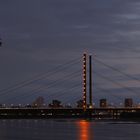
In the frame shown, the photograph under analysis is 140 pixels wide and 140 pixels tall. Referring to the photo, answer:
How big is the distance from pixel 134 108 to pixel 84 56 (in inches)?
947

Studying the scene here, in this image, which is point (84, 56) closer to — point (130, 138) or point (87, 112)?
point (87, 112)

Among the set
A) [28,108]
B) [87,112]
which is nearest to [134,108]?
[87,112]

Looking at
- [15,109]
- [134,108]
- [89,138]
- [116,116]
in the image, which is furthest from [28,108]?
[89,138]

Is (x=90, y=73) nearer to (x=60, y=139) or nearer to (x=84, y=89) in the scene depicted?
(x=84, y=89)

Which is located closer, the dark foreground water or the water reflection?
the dark foreground water

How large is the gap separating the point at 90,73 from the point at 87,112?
27.6 ft

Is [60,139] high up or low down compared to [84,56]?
down

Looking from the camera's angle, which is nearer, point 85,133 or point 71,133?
point 85,133

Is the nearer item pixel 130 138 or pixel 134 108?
pixel 130 138

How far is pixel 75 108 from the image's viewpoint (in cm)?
12019

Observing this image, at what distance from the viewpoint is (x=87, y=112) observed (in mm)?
118625

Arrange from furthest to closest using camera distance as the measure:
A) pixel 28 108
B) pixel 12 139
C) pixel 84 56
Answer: pixel 84 56 < pixel 28 108 < pixel 12 139

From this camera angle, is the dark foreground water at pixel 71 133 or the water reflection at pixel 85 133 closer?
the dark foreground water at pixel 71 133

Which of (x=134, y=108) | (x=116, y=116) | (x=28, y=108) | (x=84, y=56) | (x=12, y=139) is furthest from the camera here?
(x=116, y=116)
